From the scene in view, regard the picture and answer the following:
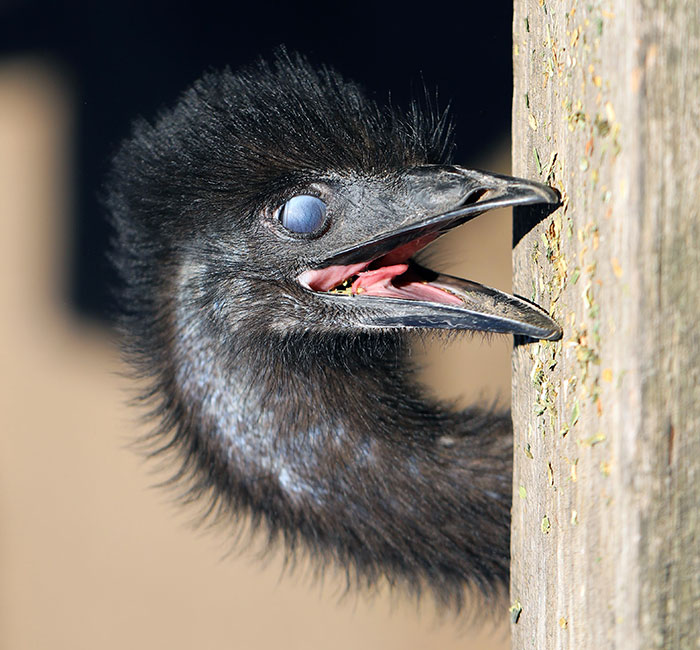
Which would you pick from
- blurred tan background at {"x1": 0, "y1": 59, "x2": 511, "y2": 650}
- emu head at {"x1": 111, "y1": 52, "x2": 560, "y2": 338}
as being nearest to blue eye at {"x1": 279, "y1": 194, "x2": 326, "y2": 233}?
emu head at {"x1": 111, "y1": 52, "x2": 560, "y2": 338}

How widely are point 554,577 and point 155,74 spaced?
6.26 feet

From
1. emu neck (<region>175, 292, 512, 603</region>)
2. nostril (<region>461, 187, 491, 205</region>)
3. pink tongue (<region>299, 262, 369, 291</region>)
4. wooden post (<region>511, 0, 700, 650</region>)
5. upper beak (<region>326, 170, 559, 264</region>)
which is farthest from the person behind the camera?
emu neck (<region>175, 292, 512, 603</region>)

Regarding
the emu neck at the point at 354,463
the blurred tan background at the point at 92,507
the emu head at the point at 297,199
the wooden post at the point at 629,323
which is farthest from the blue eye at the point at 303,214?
the blurred tan background at the point at 92,507

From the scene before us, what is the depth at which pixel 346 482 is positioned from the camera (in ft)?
6.39

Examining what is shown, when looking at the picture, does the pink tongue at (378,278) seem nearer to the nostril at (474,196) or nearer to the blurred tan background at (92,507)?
the nostril at (474,196)

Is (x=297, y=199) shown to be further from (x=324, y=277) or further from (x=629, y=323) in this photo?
(x=629, y=323)

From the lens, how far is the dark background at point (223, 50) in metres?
2.54

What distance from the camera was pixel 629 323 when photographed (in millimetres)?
895

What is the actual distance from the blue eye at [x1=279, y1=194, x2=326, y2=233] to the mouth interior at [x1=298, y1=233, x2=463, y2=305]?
0.27 feet

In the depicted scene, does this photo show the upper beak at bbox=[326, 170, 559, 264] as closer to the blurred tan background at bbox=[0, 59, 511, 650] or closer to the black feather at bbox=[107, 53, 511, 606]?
the black feather at bbox=[107, 53, 511, 606]

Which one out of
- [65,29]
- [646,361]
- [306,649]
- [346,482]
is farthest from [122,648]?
[646,361]

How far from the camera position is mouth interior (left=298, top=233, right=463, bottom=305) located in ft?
5.14

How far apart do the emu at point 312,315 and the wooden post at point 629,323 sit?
29 centimetres

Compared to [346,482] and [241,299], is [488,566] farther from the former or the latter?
[241,299]
